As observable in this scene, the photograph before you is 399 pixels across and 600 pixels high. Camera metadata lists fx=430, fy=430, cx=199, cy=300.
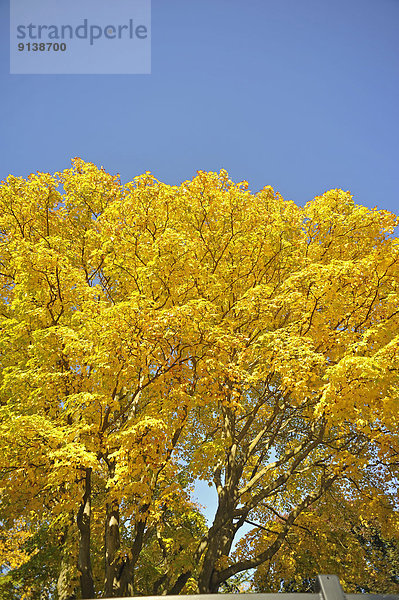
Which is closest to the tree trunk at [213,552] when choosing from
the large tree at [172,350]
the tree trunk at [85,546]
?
the large tree at [172,350]

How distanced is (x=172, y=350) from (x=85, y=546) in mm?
4292

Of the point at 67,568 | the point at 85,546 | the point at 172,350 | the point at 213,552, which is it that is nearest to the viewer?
the point at 172,350

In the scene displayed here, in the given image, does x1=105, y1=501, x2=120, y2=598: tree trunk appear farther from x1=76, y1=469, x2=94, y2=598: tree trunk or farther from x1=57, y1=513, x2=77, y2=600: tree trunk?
x1=57, y1=513, x2=77, y2=600: tree trunk

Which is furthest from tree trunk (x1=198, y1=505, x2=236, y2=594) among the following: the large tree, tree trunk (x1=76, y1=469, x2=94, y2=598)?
tree trunk (x1=76, y1=469, x2=94, y2=598)

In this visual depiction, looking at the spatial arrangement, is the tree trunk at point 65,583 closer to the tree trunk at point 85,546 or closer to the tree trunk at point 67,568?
the tree trunk at point 67,568

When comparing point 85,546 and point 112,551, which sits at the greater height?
point 85,546

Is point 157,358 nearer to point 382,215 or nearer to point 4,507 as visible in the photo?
point 4,507

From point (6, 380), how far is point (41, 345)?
0.82 meters

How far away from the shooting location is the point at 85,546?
8.45 metres

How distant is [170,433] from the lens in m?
8.27

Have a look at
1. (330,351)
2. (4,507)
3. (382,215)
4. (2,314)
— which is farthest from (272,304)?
(4,507)

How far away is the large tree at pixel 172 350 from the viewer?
7.26m

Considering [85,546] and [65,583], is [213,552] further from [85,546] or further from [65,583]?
[65,583]

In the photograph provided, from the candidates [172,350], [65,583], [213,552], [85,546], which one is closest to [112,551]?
[85,546]
